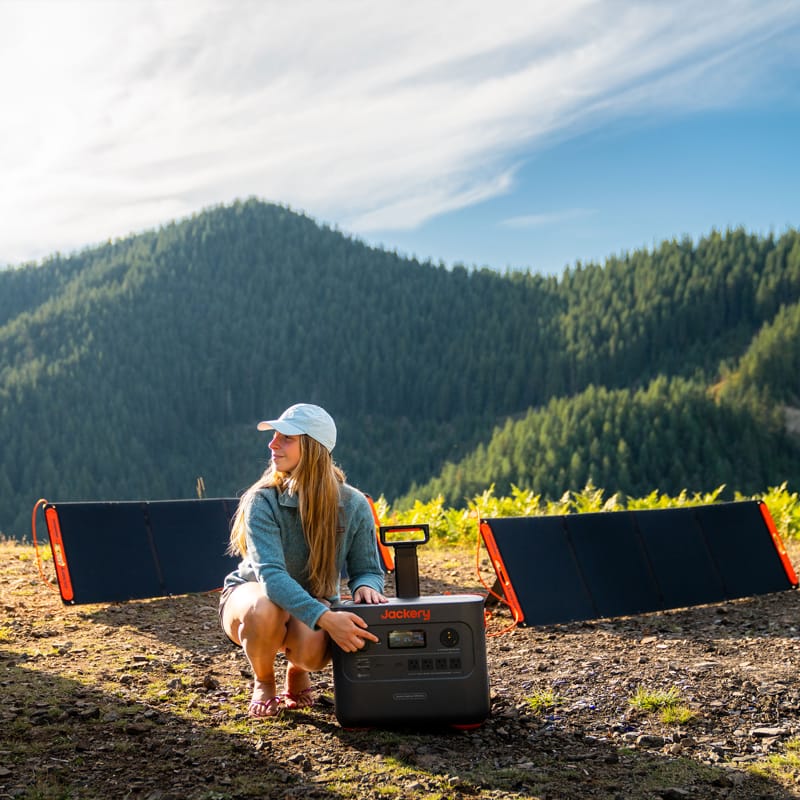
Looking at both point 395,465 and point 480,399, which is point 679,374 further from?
point 395,465

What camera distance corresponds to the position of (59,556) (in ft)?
27.8

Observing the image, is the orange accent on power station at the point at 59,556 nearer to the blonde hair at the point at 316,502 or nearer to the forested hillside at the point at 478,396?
the blonde hair at the point at 316,502

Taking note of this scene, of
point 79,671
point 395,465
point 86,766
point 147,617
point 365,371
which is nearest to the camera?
point 86,766

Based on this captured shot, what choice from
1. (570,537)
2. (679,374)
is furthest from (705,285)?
(570,537)

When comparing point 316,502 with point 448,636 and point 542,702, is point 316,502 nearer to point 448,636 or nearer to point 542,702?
point 448,636

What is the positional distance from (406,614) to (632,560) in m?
4.75

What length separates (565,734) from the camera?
4898mm

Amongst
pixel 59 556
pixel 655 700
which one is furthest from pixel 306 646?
pixel 59 556

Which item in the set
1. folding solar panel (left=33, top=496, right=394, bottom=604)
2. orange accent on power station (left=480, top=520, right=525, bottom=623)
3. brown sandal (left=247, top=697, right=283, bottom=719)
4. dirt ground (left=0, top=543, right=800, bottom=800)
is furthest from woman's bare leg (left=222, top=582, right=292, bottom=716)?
folding solar panel (left=33, top=496, right=394, bottom=604)

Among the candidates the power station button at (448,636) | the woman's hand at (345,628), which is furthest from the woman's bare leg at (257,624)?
the power station button at (448,636)

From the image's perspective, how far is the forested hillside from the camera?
4914 inches

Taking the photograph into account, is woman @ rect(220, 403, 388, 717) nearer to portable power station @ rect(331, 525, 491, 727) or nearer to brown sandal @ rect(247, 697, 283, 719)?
brown sandal @ rect(247, 697, 283, 719)

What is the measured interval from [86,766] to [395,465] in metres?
161

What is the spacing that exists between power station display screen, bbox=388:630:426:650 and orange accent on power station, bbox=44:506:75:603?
4.81m
